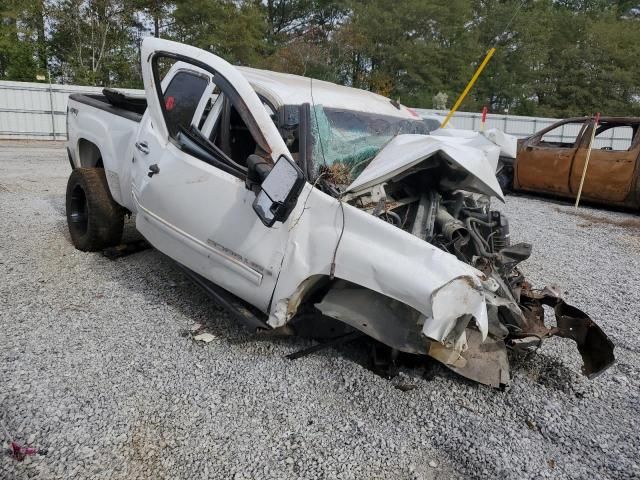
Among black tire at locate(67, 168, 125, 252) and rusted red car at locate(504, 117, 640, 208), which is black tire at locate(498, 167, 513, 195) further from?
black tire at locate(67, 168, 125, 252)

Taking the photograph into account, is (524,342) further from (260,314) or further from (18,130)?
(18,130)

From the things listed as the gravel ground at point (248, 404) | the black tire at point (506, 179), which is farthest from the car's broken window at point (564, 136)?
the gravel ground at point (248, 404)

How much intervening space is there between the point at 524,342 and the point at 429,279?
92 cm

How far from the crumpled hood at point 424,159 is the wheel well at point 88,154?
3372mm

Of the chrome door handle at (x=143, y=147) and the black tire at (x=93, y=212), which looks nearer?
the chrome door handle at (x=143, y=147)

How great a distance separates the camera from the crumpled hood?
118 inches

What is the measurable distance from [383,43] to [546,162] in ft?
77.6

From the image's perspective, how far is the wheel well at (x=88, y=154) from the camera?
5.28 m

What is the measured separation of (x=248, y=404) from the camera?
9.00ft

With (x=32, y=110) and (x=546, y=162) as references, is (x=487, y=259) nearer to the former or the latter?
(x=546, y=162)

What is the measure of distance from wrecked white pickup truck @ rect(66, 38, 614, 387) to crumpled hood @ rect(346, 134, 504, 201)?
0.04 ft

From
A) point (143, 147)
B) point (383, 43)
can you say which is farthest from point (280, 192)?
point (383, 43)

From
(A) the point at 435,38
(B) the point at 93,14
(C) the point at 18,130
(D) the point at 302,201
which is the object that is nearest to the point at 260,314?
(D) the point at 302,201

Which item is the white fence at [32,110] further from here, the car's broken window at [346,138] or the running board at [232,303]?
the car's broken window at [346,138]
